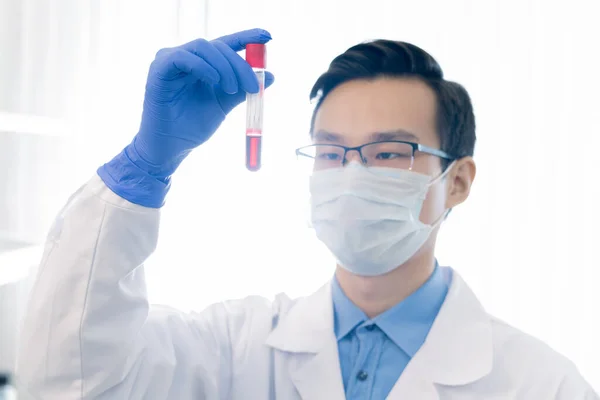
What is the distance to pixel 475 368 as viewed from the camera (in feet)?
4.01

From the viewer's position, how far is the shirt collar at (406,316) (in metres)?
1.29

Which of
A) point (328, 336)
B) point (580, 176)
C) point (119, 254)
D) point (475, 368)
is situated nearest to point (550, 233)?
point (580, 176)

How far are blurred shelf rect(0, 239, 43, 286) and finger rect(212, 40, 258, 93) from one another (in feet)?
2.99

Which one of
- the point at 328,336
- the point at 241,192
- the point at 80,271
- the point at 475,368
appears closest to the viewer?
the point at 80,271

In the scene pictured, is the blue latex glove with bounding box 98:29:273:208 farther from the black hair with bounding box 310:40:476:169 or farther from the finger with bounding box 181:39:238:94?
the black hair with bounding box 310:40:476:169

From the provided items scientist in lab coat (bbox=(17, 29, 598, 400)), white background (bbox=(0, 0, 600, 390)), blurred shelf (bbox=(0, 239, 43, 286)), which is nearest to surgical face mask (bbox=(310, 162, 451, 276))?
scientist in lab coat (bbox=(17, 29, 598, 400))

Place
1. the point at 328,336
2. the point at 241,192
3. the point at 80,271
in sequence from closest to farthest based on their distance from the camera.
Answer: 1. the point at 80,271
2. the point at 328,336
3. the point at 241,192

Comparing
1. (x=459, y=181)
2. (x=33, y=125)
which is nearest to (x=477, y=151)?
(x=459, y=181)

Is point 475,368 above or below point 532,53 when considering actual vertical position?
below

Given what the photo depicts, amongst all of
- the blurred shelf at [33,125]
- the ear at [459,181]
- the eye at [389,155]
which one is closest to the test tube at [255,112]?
the eye at [389,155]

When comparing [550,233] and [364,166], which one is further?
[550,233]

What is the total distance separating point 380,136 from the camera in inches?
51.1

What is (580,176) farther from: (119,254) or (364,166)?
(119,254)

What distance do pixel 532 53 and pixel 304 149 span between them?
1248 millimetres
